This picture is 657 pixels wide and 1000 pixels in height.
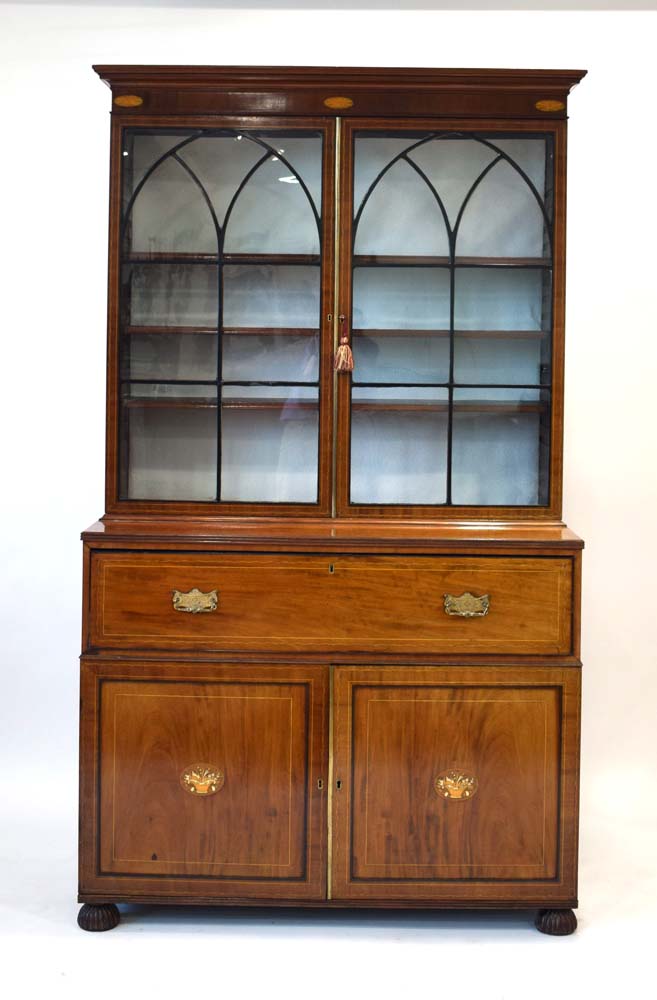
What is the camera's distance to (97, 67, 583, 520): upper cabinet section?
2941 millimetres

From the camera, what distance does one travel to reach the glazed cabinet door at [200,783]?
285 centimetres

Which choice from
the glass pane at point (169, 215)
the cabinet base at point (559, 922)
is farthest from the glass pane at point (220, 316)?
the cabinet base at point (559, 922)

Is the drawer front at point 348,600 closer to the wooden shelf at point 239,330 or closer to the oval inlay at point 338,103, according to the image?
the wooden shelf at point 239,330

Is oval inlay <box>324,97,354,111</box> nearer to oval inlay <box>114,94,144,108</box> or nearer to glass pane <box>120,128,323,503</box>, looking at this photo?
glass pane <box>120,128,323,503</box>

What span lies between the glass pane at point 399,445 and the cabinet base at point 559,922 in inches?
37.0

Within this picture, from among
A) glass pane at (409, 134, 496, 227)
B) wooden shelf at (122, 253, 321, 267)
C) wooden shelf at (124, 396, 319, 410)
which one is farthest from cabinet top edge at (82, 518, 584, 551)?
glass pane at (409, 134, 496, 227)

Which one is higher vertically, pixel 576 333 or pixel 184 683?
pixel 576 333

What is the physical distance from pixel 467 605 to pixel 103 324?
1.44 m

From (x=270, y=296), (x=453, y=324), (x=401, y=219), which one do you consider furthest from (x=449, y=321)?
(x=270, y=296)

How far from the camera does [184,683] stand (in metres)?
2.85
